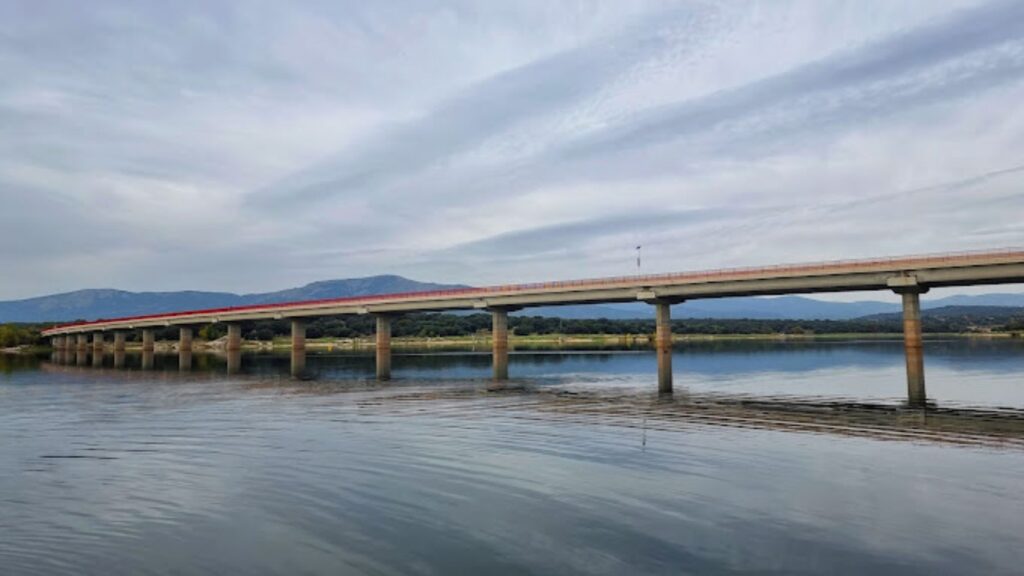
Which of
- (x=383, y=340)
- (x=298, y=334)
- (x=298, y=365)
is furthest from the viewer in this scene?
(x=298, y=334)

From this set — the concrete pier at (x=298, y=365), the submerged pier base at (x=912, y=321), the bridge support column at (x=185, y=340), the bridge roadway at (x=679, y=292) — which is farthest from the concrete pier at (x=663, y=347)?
the bridge support column at (x=185, y=340)

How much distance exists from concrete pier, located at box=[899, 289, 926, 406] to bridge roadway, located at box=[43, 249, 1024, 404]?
7cm

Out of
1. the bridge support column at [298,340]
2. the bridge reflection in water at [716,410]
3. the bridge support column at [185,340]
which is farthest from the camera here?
the bridge support column at [185,340]

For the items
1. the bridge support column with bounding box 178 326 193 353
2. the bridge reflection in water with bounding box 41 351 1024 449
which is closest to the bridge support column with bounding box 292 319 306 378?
the bridge support column with bounding box 178 326 193 353

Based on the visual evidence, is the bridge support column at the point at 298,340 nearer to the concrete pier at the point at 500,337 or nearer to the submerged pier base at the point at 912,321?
the concrete pier at the point at 500,337

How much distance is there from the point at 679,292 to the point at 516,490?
58706mm

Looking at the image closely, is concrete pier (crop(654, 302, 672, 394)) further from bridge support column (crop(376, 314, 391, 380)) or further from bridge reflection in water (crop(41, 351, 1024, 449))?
bridge support column (crop(376, 314, 391, 380))

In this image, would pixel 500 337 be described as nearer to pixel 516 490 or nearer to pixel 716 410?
pixel 716 410

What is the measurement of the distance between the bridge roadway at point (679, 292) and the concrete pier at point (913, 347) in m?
0.07

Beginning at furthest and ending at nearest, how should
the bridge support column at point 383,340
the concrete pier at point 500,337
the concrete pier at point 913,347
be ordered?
the bridge support column at point 383,340, the concrete pier at point 500,337, the concrete pier at point 913,347

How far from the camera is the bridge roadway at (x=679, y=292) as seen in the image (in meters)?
54.1

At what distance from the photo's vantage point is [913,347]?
53.9 metres

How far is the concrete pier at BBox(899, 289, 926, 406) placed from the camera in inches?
1777

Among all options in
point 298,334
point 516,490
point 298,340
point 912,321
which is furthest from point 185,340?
point 516,490
